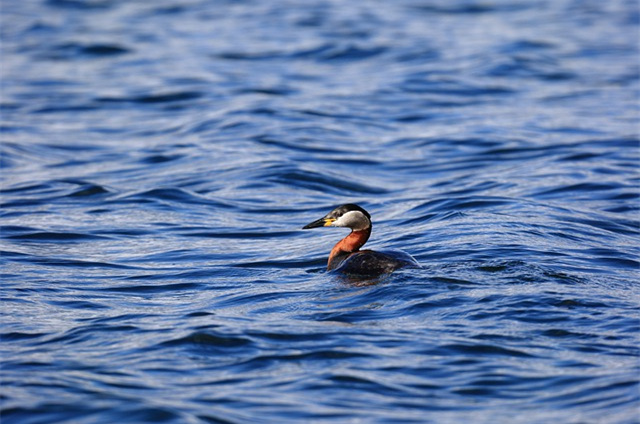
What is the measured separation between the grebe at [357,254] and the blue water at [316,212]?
0.17 m

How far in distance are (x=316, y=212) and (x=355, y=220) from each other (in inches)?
124

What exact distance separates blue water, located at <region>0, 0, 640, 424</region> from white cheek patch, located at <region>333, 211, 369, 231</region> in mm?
686

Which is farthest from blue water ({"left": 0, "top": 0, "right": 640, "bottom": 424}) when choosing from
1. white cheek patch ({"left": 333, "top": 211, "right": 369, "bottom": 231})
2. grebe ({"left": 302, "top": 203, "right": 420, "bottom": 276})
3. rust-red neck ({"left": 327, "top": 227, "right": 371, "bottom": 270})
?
white cheek patch ({"left": 333, "top": 211, "right": 369, "bottom": 231})

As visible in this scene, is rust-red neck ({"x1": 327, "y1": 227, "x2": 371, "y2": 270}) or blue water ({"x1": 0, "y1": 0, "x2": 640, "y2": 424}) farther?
rust-red neck ({"x1": 327, "y1": 227, "x2": 371, "y2": 270})

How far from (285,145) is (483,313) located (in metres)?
9.29

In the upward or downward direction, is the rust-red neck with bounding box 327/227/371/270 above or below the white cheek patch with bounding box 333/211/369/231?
below

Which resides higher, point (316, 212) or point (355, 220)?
point (355, 220)

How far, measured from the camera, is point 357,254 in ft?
33.8

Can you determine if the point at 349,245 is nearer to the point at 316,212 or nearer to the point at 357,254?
the point at 357,254

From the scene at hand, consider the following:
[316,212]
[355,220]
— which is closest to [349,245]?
[355,220]

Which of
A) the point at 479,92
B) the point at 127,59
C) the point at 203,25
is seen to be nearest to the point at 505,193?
the point at 479,92

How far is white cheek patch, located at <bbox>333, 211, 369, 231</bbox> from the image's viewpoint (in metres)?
10.8

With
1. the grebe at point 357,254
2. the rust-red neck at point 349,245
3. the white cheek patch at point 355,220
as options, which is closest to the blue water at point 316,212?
the grebe at point 357,254

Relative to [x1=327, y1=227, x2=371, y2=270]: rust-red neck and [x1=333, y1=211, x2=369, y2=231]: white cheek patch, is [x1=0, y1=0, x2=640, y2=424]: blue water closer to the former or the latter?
[x1=327, y1=227, x2=371, y2=270]: rust-red neck
